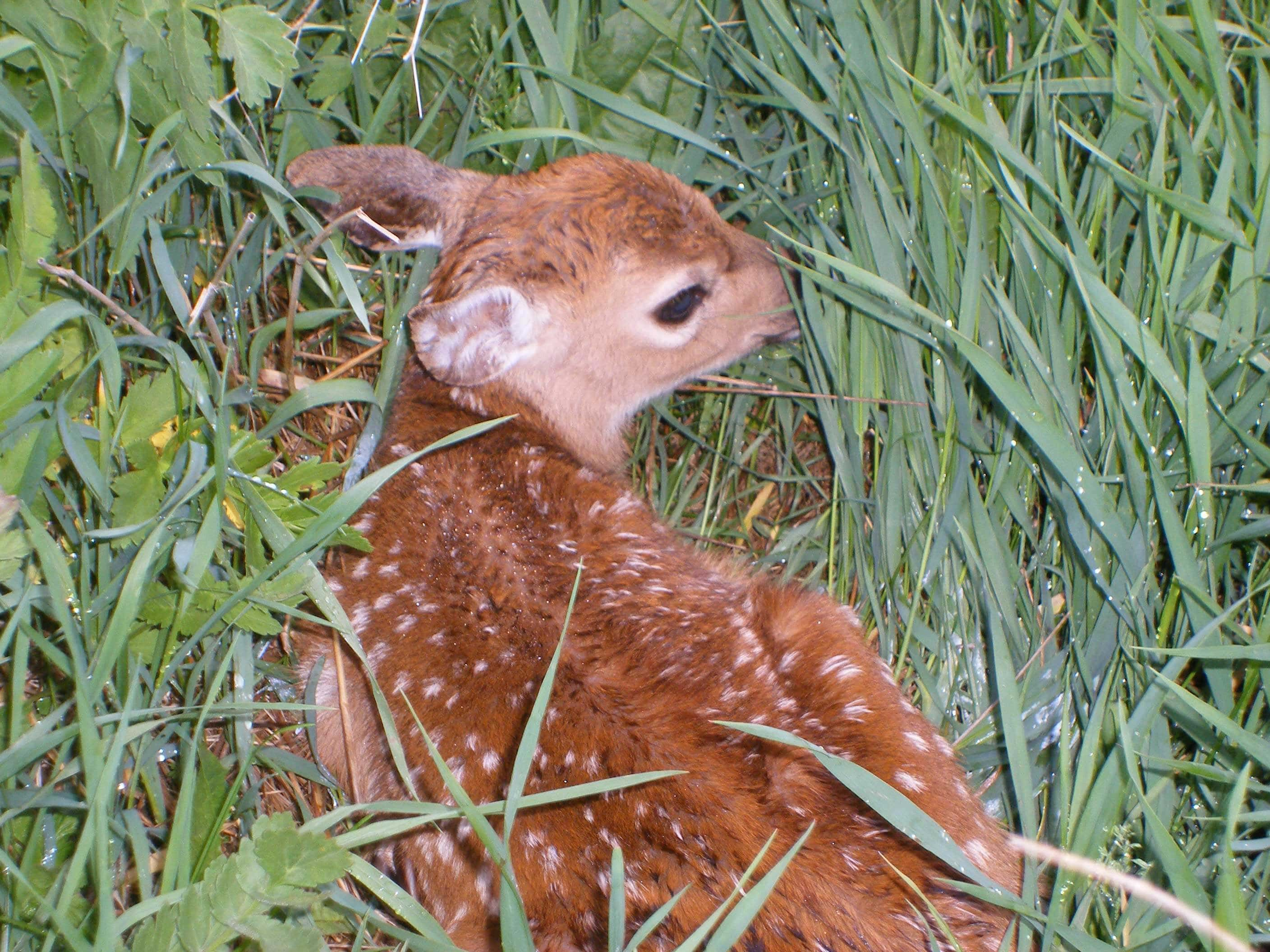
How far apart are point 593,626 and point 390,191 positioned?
59.9 inches

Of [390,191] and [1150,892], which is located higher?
[390,191]

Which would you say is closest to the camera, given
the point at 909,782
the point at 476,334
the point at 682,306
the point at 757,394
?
the point at 909,782

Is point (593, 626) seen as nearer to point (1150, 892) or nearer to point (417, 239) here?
point (1150, 892)

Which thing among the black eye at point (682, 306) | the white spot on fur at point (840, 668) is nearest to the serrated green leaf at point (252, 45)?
the black eye at point (682, 306)

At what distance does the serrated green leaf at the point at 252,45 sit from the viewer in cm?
247

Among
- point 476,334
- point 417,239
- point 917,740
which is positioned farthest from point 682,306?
point 917,740

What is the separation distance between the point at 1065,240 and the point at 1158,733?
130cm

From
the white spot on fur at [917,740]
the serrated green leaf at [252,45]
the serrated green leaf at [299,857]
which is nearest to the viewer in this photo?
the serrated green leaf at [299,857]

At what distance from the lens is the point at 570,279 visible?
2.94 metres

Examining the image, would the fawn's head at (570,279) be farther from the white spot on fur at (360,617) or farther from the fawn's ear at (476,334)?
the white spot on fur at (360,617)

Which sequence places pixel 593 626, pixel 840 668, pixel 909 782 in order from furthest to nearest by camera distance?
1. pixel 840 668
2. pixel 593 626
3. pixel 909 782

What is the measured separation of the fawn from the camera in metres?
2.03

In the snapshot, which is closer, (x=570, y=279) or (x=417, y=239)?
(x=570, y=279)

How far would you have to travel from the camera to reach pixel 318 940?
1.91 metres
